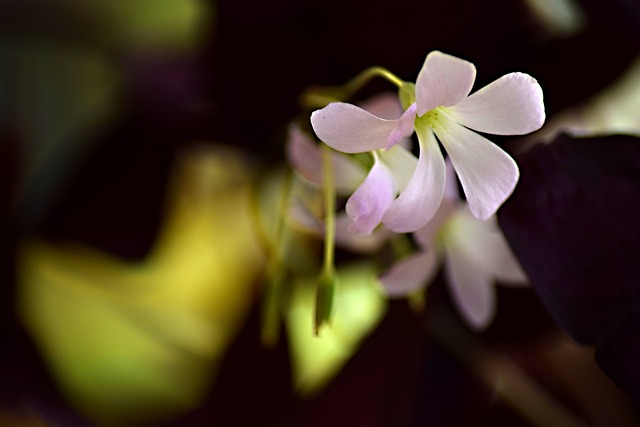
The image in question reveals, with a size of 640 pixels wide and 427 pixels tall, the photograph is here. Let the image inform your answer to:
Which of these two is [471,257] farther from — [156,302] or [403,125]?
[156,302]

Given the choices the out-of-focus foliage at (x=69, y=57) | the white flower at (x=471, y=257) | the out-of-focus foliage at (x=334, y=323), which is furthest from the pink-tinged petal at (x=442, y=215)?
the out-of-focus foliage at (x=69, y=57)

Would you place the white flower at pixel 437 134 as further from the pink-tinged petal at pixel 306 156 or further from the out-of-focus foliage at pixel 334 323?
the out-of-focus foliage at pixel 334 323

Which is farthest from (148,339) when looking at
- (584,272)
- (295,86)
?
(584,272)

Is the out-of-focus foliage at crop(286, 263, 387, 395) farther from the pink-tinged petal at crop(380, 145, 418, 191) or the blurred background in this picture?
the pink-tinged petal at crop(380, 145, 418, 191)

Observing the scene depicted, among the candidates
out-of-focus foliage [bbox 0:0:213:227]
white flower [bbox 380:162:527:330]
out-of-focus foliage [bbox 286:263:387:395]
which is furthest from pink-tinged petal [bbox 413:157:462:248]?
out-of-focus foliage [bbox 0:0:213:227]

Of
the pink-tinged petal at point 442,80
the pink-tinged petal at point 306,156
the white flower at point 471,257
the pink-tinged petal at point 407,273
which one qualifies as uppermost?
the pink-tinged petal at point 442,80

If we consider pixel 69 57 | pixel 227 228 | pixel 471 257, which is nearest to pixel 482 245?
pixel 471 257
